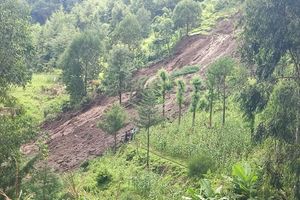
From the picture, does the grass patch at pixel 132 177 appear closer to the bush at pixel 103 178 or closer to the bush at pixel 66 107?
the bush at pixel 103 178

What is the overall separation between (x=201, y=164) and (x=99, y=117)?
19.3 metres

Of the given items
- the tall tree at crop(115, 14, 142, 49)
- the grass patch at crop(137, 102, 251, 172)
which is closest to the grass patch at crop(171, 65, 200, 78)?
the grass patch at crop(137, 102, 251, 172)

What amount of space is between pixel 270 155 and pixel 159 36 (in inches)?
1907

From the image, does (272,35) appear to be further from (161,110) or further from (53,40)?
(53,40)

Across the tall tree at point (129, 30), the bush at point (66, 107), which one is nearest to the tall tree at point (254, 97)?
the bush at point (66, 107)

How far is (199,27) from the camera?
5906cm

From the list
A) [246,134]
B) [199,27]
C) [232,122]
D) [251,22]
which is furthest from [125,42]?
[251,22]

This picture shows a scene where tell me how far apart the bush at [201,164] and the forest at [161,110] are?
0.05m

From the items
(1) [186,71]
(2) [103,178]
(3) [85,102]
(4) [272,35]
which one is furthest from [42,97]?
(4) [272,35]

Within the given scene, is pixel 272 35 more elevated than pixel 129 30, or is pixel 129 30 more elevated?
pixel 272 35

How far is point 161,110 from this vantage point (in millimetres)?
36906

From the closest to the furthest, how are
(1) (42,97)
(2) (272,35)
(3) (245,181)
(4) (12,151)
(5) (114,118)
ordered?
1. (2) (272,35)
2. (3) (245,181)
3. (4) (12,151)
4. (5) (114,118)
5. (1) (42,97)

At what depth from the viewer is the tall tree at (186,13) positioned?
53469 mm

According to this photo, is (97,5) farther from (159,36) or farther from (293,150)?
(293,150)
